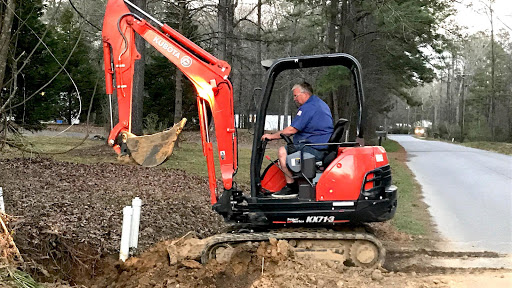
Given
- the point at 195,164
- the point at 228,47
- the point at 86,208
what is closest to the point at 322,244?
the point at 86,208

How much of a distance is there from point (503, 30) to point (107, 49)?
69083mm

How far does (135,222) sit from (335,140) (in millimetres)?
2864

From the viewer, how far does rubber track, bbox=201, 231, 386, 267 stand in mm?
6730

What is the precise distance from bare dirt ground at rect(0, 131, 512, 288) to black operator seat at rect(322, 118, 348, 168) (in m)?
1.31

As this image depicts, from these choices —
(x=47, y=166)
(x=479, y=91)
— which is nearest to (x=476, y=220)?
(x=47, y=166)

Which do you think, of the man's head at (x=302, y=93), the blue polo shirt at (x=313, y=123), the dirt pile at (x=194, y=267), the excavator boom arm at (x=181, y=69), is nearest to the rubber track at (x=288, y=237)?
the dirt pile at (x=194, y=267)

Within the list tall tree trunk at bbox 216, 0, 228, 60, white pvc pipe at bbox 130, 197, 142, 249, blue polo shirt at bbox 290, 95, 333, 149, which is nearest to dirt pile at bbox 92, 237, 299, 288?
white pvc pipe at bbox 130, 197, 142, 249

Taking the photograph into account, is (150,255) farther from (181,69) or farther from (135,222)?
(181,69)

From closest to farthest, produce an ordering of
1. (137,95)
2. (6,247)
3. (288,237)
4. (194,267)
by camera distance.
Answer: (6,247) < (194,267) < (288,237) < (137,95)

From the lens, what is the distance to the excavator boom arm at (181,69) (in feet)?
22.8

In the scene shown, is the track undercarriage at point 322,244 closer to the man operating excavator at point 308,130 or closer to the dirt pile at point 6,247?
the man operating excavator at point 308,130

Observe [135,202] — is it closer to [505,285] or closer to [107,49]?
[107,49]

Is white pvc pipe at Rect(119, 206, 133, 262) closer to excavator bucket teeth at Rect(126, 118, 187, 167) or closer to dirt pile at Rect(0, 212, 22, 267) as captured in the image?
excavator bucket teeth at Rect(126, 118, 187, 167)

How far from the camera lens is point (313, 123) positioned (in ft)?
22.6
